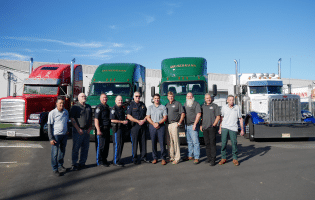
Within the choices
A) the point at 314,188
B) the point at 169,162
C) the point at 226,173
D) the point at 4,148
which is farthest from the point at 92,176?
the point at 4,148

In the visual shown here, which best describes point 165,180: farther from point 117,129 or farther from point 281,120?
point 281,120

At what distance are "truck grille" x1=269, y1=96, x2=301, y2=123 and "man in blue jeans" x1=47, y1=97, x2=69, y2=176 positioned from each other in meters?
8.56

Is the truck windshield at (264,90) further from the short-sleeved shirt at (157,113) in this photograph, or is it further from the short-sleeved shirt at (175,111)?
the short-sleeved shirt at (157,113)

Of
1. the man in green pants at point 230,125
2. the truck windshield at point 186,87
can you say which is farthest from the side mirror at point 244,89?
the man in green pants at point 230,125

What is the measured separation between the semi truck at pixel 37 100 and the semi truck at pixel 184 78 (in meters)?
4.47

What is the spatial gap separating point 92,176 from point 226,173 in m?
3.02

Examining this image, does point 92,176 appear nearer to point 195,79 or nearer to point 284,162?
point 284,162

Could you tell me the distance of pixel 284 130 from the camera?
36.3 feet

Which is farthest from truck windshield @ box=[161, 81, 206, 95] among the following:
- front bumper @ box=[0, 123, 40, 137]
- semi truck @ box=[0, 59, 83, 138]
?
front bumper @ box=[0, 123, 40, 137]

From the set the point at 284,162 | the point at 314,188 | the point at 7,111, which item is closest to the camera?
the point at 314,188

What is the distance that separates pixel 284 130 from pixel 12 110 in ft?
38.1

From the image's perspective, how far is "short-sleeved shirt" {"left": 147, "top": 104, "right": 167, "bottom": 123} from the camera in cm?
716

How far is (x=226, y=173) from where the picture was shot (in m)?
6.08

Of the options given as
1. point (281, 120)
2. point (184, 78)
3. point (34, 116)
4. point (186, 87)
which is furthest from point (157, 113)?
point (34, 116)
